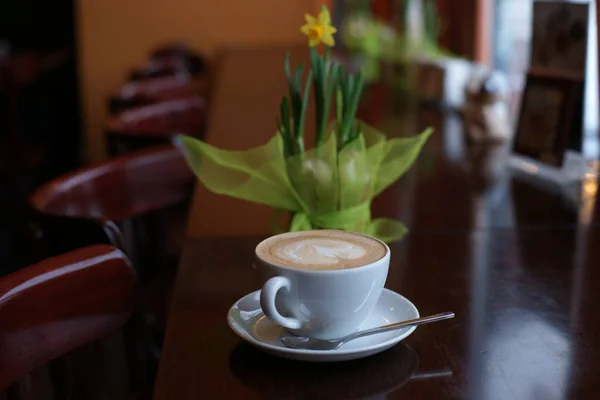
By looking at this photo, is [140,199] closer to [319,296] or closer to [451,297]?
[451,297]

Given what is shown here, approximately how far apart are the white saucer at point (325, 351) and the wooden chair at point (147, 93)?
7.34 ft

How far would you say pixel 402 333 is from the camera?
0.90 meters

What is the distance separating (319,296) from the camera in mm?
858

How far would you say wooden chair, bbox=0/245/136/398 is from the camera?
3.20 ft

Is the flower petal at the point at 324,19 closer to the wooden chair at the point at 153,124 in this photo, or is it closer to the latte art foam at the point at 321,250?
the latte art foam at the point at 321,250

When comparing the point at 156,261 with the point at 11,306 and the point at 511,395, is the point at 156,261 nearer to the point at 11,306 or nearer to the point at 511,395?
the point at 11,306

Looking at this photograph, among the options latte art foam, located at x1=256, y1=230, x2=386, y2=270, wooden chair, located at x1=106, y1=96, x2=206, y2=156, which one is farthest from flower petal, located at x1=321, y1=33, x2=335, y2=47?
wooden chair, located at x1=106, y1=96, x2=206, y2=156

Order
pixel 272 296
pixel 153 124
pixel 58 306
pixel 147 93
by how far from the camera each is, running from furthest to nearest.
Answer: pixel 147 93 < pixel 153 124 < pixel 58 306 < pixel 272 296

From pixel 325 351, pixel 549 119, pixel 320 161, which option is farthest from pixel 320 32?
pixel 549 119

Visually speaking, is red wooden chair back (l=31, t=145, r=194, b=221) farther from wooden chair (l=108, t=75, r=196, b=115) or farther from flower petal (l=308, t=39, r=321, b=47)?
wooden chair (l=108, t=75, r=196, b=115)

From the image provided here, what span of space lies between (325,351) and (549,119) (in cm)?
110

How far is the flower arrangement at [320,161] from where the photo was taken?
1.13 m

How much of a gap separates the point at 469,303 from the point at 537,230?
1.26 ft

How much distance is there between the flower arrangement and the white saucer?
182 mm
